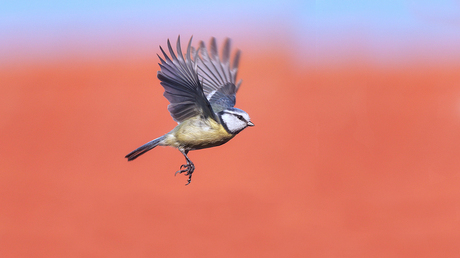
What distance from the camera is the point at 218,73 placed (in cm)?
172

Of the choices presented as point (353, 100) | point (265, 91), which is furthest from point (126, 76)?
point (353, 100)

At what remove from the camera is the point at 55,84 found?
30.3ft

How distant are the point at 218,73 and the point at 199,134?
483mm

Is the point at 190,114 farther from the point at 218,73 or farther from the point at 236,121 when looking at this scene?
the point at 218,73

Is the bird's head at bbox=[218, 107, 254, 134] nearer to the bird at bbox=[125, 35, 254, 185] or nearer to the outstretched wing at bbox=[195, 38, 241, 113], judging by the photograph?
the bird at bbox=[125, 35, 254, 185]

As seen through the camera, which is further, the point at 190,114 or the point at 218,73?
the point at 218,73

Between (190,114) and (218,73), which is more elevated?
(218,73)

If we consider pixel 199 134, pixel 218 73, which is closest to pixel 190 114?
pixel 199 134

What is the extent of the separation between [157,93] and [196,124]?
7054mm

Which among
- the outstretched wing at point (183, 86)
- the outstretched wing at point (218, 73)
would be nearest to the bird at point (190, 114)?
the outstretched wing at point (183, 86)

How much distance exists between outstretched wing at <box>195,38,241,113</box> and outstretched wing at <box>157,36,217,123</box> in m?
0.31

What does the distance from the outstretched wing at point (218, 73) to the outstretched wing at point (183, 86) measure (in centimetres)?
31

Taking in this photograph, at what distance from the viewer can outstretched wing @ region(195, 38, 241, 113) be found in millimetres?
1655

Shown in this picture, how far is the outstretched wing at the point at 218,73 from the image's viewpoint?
166 cm
